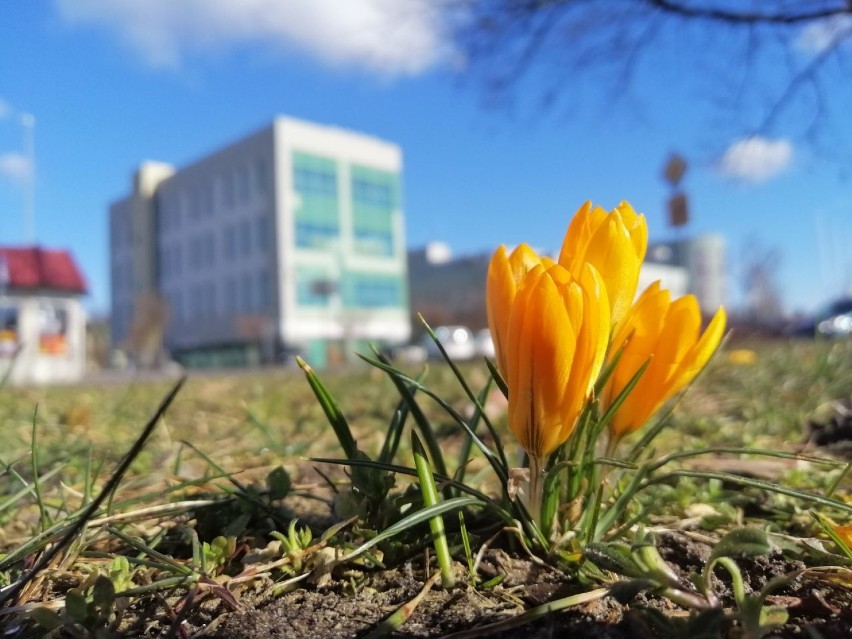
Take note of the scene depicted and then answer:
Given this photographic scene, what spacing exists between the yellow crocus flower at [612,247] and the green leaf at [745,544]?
28 centimetres

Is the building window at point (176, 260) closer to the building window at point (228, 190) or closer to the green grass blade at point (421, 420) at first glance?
the building window at point (228, 190)

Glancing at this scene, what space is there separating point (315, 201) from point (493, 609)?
124 feet

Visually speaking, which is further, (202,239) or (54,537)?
(202,239)

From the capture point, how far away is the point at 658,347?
33.5 inches

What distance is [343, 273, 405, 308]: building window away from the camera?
38.8 m

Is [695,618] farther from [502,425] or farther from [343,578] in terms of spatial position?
[502,425]

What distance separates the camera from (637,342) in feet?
2.83

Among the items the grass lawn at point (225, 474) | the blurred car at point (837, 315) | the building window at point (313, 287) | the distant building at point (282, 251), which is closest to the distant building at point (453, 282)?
the distant building at point (282, 251)

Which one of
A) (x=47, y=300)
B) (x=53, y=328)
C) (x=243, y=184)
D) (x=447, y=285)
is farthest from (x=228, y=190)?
(x=53, y=328)

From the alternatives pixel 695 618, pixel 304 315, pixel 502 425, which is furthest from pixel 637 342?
pixel 304 315

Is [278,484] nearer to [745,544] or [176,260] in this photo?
[745,544]

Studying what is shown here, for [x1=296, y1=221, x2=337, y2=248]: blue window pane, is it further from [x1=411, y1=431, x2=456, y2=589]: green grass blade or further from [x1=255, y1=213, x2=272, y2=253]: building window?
[x1=411, y1=431, x2=456, y2=589]: green grass blade

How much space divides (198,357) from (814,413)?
131ft

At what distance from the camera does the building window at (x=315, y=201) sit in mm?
36812
